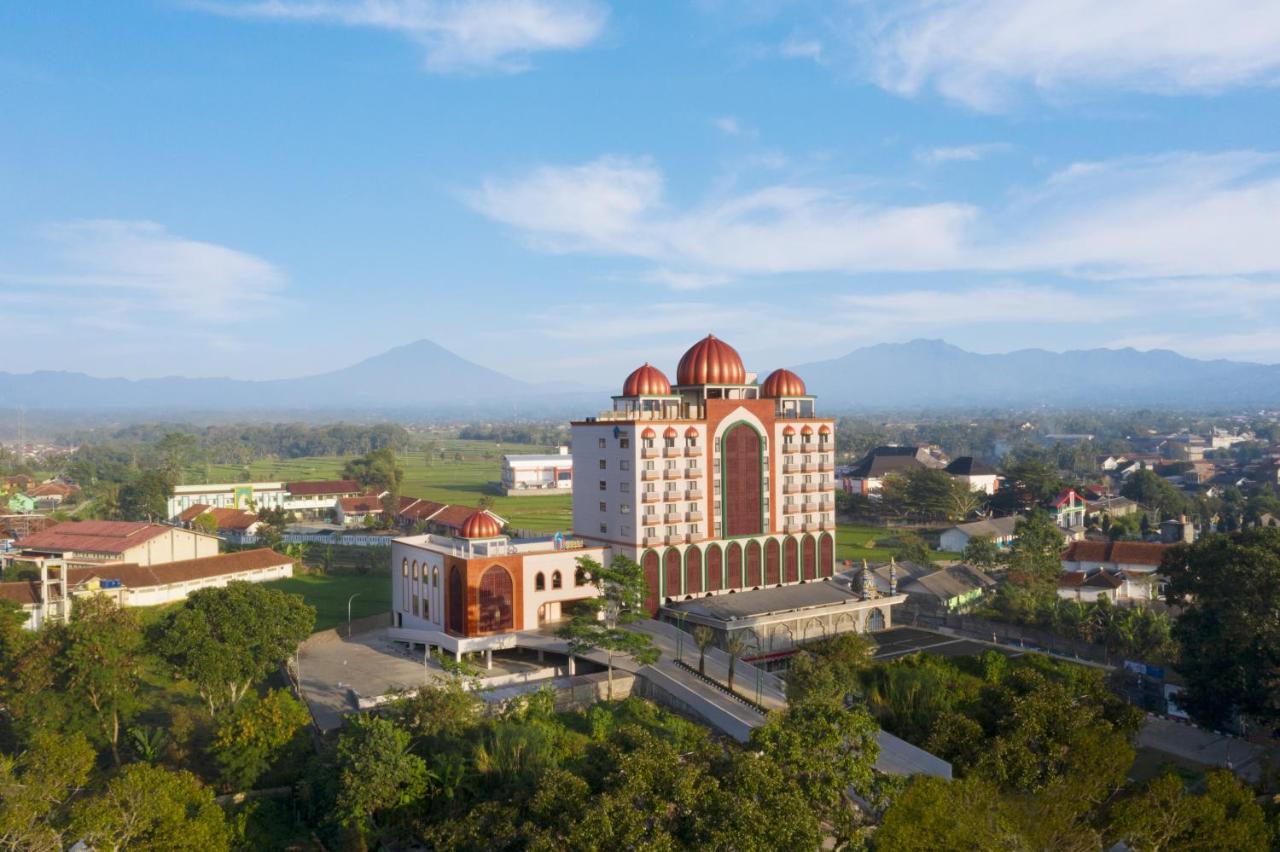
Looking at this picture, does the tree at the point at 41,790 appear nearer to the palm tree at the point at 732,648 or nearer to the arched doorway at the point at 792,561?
the palm tree at the point at 732,648

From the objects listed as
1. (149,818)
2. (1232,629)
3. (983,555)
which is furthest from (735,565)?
(149,818)

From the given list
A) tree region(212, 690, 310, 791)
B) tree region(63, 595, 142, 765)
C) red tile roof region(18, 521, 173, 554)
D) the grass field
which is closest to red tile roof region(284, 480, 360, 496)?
the grass field

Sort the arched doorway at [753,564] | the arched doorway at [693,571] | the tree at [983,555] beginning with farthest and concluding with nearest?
the tree at [983,555] → the arched doorway at [753,564] → the arched doorway at [693,571]

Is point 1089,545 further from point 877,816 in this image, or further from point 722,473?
point 877,816

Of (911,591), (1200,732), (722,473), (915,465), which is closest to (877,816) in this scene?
(1200,732)

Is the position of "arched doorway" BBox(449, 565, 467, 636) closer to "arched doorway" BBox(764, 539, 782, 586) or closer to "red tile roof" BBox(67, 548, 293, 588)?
"arched doorway" BBox(764, 539, 782, 586)

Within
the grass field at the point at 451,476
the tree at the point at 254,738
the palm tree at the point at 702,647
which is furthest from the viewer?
the grass field at the point at 451,476

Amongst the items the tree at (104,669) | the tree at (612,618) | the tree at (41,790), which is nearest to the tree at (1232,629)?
the tree at (612,618)
